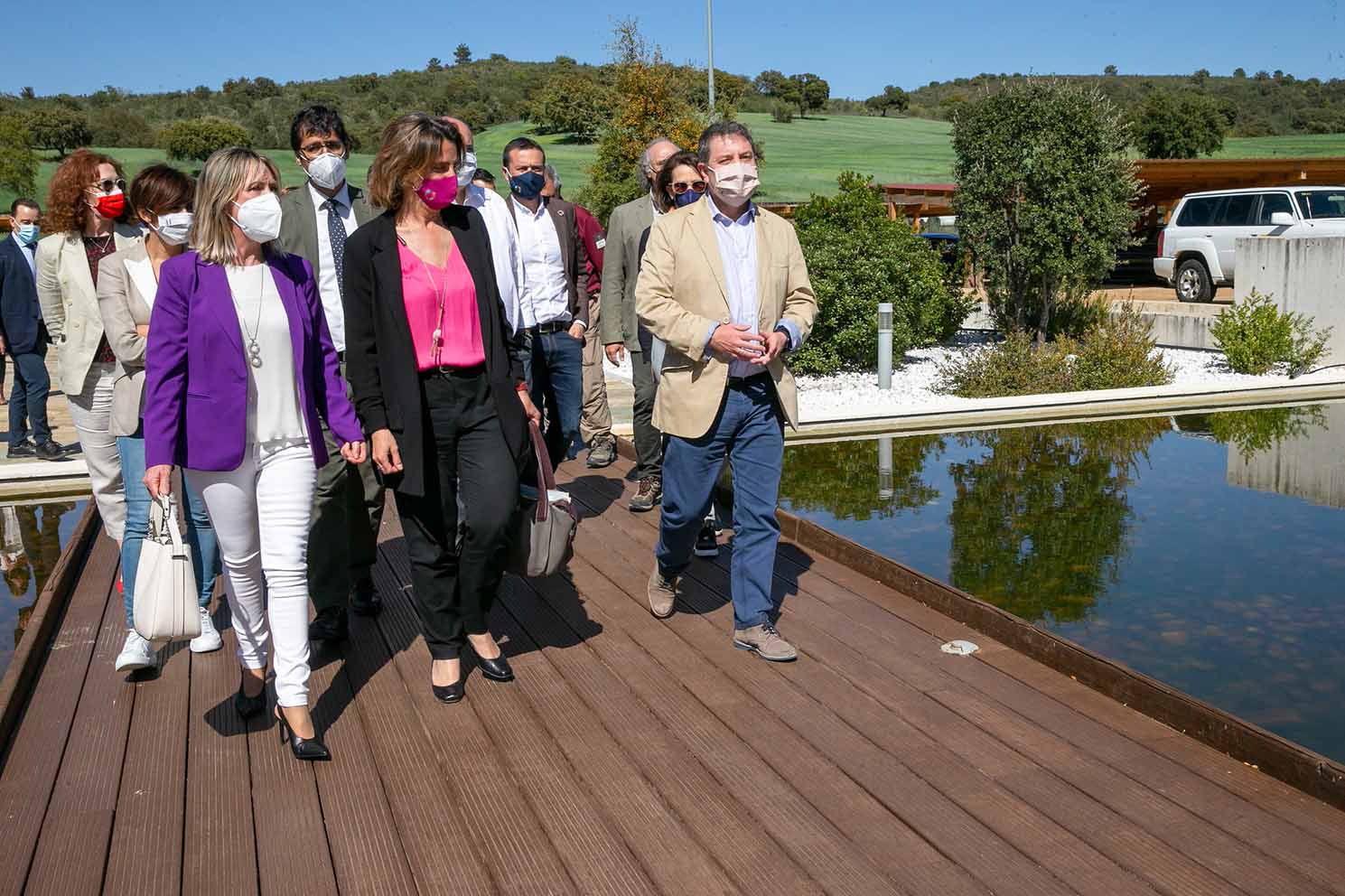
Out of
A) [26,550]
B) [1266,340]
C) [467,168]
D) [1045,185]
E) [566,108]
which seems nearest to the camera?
[467,168]

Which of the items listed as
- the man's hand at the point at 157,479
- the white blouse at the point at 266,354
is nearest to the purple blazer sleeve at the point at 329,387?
the white blouse at the point at 266,354

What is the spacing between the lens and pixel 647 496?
691cm

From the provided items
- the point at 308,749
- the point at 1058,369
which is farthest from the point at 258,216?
the point at 1058,369

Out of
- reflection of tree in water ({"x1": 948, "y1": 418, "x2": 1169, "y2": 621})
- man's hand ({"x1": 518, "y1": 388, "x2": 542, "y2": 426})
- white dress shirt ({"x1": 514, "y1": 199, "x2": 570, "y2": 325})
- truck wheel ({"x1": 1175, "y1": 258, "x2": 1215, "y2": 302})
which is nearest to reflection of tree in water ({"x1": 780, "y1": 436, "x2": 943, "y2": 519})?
reflection of tree in water ({"x1": 948, "y1": 418, "x2": 1169, "y2": 621})

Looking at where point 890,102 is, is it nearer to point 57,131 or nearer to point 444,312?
point 57,131

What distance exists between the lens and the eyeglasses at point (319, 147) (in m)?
4.47

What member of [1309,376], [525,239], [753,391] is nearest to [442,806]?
[753,391]

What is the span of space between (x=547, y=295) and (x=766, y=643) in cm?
271

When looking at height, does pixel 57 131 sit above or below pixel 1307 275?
above

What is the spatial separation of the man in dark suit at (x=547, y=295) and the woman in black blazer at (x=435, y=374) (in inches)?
73.7

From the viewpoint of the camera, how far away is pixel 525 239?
6262mm

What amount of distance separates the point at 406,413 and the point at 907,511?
3989 millimetres

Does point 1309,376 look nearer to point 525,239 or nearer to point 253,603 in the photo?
point 525,239

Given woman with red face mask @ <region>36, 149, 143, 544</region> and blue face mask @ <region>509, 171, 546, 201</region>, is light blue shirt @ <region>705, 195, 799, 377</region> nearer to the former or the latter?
blue face mask @ <region>509, 171, 546, 201</region>
